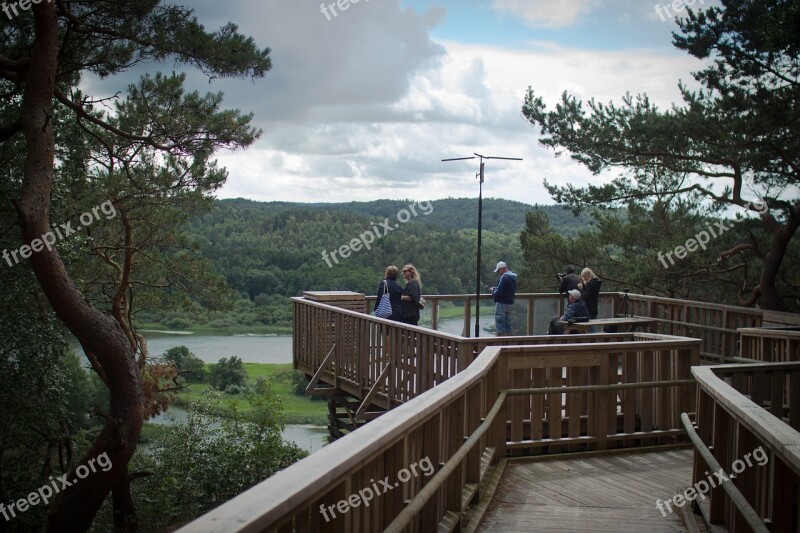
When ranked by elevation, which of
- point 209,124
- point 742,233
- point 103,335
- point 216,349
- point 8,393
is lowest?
point 216,349

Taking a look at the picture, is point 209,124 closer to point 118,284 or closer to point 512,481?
point 118,284

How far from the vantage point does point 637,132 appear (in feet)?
62.4

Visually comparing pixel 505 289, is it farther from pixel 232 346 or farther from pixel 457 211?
pixel 232 346

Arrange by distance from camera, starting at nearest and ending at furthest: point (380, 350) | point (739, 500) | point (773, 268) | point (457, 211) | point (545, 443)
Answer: point (739, 500)
point (545, 443)
point (380, 350)
point (773, 268)
point (457, 211)

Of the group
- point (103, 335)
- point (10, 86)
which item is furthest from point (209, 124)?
point (103, 335)

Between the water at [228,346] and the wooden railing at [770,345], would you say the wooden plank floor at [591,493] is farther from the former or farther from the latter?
the water at [228,346]

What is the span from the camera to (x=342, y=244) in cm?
2850

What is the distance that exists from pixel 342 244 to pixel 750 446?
24.6 m

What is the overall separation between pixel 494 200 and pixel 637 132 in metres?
27.3

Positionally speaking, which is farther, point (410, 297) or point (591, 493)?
point (410, 297)

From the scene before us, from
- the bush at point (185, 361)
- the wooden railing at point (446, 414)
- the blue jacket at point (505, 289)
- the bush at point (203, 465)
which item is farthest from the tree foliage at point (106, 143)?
the bush at point (185, 361)

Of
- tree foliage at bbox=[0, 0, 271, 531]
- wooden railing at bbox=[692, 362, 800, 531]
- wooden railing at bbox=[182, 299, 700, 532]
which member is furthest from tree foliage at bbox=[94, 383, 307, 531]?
wooden railing at bbox=[692, 362, 800, 531]

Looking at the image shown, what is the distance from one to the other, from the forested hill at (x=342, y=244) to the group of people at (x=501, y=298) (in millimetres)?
9049

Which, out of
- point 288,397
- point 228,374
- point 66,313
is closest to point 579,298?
point 66,313
